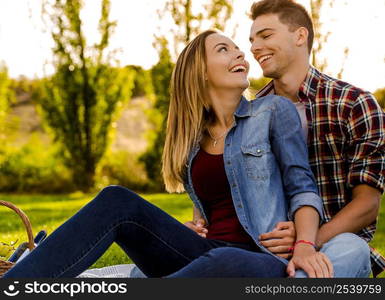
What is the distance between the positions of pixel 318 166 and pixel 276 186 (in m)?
0.49

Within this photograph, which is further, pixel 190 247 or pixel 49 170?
pixel 49 170

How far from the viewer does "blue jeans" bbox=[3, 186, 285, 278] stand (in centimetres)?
249

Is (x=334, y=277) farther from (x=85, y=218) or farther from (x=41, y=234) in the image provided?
(x=41, y=234)

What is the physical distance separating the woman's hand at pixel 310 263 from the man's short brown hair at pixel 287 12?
1.46 meters

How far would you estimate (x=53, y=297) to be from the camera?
95.3 inches

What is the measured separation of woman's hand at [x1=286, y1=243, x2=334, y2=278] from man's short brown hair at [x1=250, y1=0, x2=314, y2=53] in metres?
1.46

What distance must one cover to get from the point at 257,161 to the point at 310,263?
0.56 meters

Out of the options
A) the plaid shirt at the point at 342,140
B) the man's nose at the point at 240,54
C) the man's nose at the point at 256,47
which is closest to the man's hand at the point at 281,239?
the plaid shirt at the point at 342,140

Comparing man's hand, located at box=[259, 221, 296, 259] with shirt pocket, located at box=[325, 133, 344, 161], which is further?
shirt pocket, located at box=[325, 133, 344, 161]

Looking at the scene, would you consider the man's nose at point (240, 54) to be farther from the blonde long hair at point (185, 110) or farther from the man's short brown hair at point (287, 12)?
the man's short brown hair at point (287, 12)

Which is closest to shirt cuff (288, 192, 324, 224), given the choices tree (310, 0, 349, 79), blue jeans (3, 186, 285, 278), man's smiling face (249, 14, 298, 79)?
blue jeans (3, 186, 285, 278)

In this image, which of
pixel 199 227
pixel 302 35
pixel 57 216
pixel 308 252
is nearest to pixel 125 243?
pixel 199 227

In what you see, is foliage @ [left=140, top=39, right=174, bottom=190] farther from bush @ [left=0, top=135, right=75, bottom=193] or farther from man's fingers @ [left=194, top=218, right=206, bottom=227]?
man's fingers @ [left=194, top=218, right=206, bottom=227]

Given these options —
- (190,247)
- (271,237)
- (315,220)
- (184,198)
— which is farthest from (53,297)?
(184,198)
